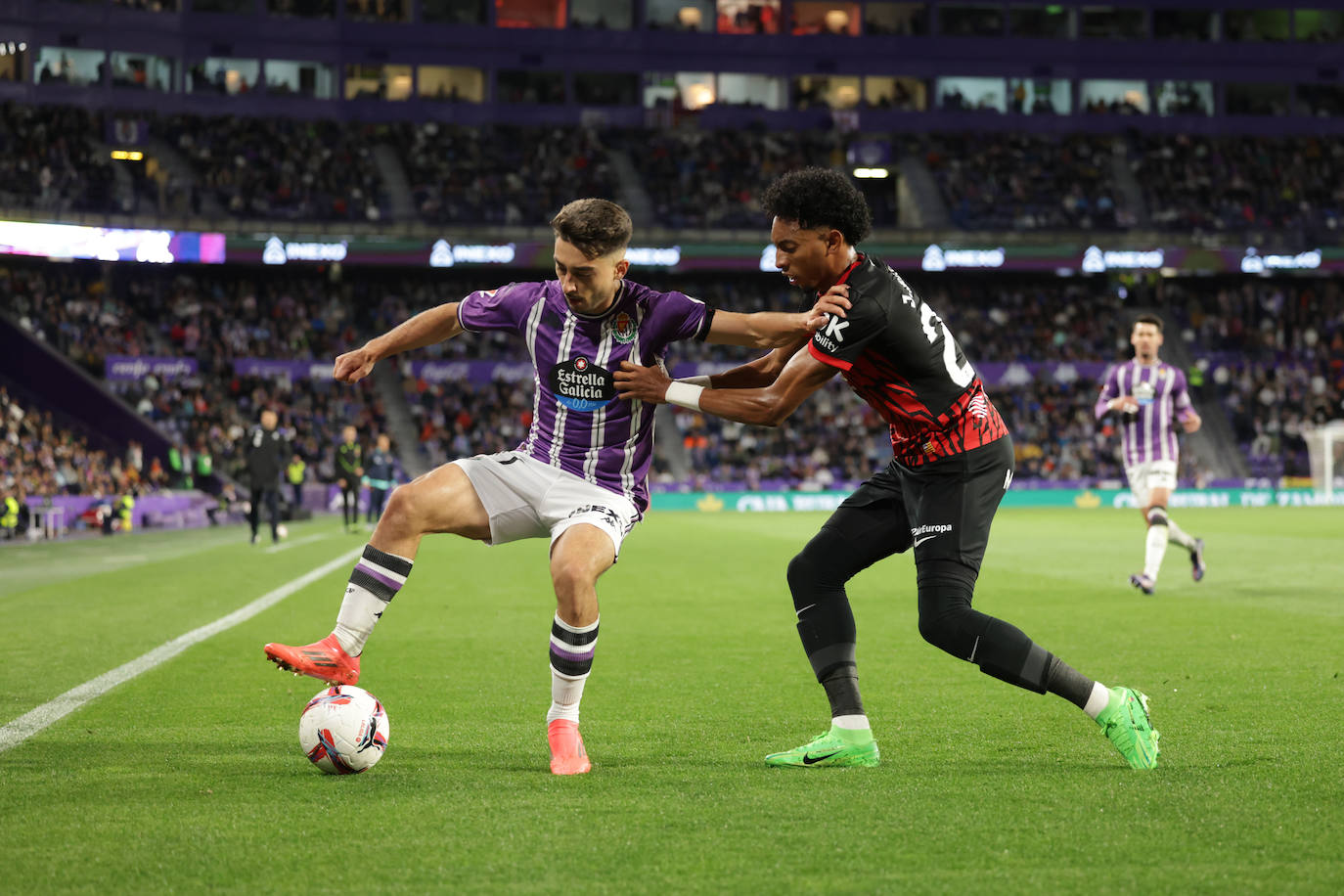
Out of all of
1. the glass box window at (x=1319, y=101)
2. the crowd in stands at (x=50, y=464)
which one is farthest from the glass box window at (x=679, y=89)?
the crowd in stands at (x=50, y=464)

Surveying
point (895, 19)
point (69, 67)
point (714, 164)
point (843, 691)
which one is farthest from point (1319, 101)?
point (843, 691)

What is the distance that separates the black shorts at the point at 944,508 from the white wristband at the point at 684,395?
807 mm

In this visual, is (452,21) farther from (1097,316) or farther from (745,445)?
(1097,316)

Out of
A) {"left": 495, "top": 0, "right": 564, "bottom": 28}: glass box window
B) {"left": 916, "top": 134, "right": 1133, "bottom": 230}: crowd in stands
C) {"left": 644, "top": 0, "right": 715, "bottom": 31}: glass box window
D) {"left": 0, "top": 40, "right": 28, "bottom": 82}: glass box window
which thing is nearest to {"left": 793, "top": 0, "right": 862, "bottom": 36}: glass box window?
{"left": 644, "top": 0, "right": 715, "bottom": 31}: glass box window

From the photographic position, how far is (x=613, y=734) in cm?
574

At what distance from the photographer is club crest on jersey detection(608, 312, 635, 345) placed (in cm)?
531

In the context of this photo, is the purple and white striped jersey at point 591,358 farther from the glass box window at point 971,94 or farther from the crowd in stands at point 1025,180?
the glass box window at point 971,94

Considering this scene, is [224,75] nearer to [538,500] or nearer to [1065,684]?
[538,500]

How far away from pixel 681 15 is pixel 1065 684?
4642 cm

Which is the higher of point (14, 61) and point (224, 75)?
point (224, 75)

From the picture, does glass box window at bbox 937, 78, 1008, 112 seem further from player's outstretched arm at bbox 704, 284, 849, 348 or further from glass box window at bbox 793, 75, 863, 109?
player's outstretched arm at bbox 704, 284, 849, 348

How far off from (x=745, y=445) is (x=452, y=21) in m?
18.8

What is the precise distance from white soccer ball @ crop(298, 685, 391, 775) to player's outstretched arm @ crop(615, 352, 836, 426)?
5.08ft

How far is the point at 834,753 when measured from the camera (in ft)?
16.6
